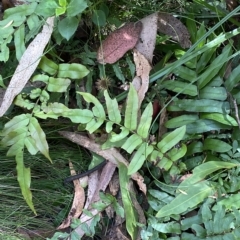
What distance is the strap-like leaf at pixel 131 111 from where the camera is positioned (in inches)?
42.7

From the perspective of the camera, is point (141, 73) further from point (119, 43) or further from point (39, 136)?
point (39, 136)

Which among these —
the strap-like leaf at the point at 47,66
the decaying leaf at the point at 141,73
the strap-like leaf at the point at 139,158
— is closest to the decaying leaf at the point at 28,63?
the strap-like leaf at the point at 47,66

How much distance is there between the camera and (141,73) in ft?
3.84

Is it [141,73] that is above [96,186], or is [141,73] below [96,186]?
above

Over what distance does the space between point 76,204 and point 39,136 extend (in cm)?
26

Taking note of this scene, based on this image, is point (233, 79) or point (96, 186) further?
point (96, 186)

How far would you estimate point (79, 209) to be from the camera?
126 centimetres

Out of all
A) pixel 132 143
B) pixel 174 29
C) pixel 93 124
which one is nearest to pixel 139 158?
pixel 132 143

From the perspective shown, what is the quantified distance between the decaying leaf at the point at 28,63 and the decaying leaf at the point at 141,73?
245 mm

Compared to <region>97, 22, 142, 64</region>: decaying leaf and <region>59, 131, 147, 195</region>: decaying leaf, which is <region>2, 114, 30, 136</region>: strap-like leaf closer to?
<region>59, 131, 147, 195</region>: decaying leaf

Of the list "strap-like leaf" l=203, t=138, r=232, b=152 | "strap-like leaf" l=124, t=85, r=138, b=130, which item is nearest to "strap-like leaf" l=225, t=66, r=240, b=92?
"strap-like leaf" l=203, t=138, r=232, b=152

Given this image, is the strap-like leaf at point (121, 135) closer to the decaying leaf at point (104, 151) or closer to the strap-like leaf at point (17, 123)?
the decaying leaf at point (104, 151)

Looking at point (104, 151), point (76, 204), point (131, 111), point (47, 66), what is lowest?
point (76, 204)

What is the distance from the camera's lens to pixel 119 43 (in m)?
1.17
